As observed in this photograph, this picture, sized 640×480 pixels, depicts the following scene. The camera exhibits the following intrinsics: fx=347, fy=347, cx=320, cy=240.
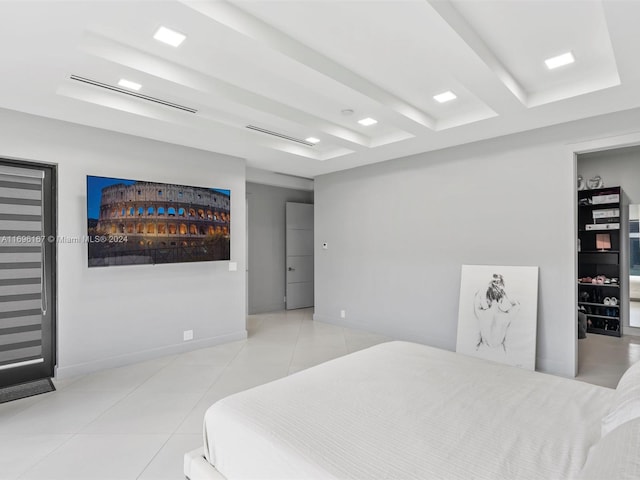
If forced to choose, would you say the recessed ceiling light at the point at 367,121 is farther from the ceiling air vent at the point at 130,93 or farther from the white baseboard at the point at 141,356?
the white baseboard at the point at 141,356

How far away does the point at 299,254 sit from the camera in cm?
759

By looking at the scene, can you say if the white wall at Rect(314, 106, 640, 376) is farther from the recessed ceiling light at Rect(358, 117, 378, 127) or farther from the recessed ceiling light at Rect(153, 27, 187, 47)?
the recessed ceiling light at Rect(153, 27, 187, 47)

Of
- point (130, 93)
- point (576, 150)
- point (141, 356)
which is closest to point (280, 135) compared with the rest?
point (130, 93)

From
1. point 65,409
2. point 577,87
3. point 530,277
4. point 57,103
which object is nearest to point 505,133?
point 577,87

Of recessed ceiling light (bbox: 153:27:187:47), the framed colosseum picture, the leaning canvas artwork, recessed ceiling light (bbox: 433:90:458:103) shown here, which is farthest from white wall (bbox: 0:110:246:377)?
the leaning canvas artwork

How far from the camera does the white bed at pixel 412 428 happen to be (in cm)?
128

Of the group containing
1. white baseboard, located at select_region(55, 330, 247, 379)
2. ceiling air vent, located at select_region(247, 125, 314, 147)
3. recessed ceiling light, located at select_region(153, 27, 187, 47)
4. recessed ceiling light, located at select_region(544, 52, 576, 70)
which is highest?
recessed ceiling light, located at select_region(544, 52, 576, 70)

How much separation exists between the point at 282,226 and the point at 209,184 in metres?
2.81

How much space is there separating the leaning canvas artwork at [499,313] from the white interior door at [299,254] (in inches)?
153

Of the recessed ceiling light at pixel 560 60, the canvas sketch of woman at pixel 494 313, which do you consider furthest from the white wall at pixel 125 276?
the recessed ceiling light at pixel 560 60

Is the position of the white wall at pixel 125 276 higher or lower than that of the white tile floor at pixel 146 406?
higher

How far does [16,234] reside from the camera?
3.40m

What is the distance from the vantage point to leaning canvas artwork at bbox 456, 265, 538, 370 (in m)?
3.88

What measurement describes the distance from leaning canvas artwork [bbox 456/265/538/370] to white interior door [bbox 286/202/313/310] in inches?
153
